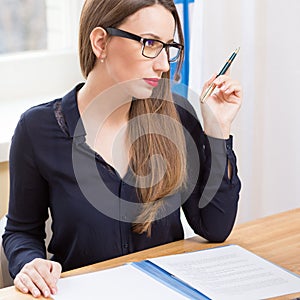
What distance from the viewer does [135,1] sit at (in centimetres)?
153

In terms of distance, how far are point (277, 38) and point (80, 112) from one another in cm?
75

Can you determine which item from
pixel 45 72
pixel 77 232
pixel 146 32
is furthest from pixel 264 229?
pixel 45 72

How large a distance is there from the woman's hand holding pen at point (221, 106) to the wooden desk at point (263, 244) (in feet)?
0.73

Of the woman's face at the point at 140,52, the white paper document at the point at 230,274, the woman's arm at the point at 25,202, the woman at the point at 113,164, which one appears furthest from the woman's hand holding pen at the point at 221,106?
the woman's arm at the point at 25,202

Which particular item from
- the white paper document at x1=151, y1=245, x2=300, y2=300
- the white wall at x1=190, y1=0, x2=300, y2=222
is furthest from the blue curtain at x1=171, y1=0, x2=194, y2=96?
the white paper document at x1=151, y1=245, x2=300, y2=300

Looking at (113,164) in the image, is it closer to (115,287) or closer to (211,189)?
(211,189)

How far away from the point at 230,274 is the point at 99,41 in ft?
1.80

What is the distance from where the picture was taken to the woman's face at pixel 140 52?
153 centimetres

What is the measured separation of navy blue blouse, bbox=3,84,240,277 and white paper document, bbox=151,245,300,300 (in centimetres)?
11

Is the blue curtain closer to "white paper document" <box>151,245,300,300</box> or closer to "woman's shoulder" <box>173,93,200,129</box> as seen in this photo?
"woman's shoulder" <box>173,93,200,129</box>

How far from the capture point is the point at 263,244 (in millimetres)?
1611

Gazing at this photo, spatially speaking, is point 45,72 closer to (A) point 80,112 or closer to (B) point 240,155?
(B) point 240,155

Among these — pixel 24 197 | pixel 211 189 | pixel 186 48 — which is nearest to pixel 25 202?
pixel 24 197

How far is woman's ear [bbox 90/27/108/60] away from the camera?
61.4 inches
